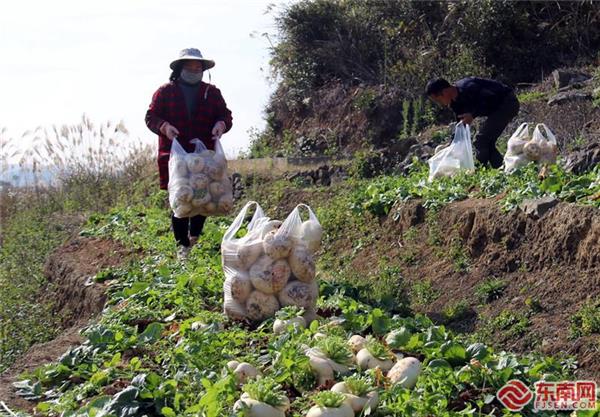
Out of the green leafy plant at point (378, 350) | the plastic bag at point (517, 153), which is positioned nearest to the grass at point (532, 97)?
the plastic bag at point (517, 153)

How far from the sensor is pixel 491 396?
13.8 ft

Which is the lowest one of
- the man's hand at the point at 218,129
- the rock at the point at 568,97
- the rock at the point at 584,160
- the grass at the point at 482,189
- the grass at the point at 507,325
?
the grass at the point at 507,325

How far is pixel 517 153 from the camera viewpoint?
355 inches

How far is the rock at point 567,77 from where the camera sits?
12820 millimetres

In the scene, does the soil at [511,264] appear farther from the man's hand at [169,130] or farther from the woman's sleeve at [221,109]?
the man's hand at [169,130]

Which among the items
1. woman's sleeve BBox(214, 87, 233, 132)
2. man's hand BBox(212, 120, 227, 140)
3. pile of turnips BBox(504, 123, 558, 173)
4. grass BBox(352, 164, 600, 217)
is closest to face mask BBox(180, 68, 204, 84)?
woman's sleeve BBox(214, 87, 233, 132)

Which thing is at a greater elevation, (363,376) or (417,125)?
(417,125)

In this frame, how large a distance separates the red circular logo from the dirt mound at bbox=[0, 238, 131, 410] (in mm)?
2368

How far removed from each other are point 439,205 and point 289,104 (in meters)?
8.35

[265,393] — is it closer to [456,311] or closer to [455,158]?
[456,311]

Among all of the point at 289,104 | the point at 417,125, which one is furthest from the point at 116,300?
the point at 289,104

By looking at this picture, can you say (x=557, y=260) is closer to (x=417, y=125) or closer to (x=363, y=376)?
(x=363, y=376)

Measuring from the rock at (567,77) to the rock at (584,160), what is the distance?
13.1 ft

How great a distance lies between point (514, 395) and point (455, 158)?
5.17 meters
